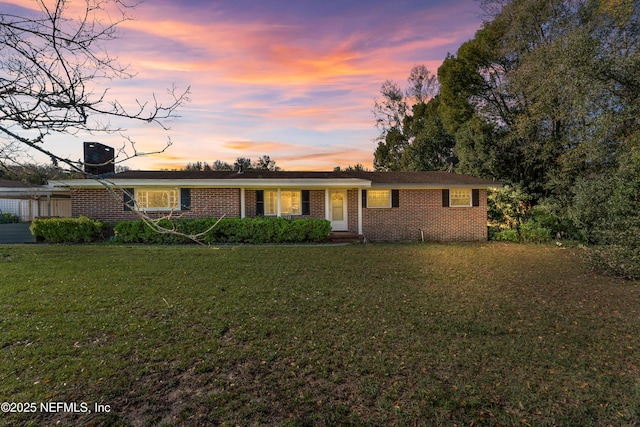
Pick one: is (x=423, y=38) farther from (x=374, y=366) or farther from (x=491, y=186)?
(x=374, y=366)

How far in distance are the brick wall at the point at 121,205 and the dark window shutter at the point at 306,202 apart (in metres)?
2.90

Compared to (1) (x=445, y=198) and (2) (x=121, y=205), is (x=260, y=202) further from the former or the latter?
(1) (x=445, y=198)

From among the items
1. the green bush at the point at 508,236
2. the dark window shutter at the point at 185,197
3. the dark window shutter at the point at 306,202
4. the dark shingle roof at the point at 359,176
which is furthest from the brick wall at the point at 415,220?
the dark window shutter at the point at 185,197

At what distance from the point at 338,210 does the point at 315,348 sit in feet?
37.1

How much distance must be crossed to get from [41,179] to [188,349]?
261cm

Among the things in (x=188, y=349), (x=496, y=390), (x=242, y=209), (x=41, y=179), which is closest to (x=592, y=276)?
(x=496, y=390)

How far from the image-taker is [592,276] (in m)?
8.26

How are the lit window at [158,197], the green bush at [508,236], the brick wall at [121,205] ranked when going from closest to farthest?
the brick wall at [121,205], the lit window at [158,197], the green bush at [508,236]

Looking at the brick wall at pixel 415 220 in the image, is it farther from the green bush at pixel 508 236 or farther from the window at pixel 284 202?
the window at pixel 284 202

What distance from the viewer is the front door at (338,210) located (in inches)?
592

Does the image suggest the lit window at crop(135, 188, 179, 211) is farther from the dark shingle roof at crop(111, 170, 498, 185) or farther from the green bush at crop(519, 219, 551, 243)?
the green bush at crop(519, 219, 551, 243)

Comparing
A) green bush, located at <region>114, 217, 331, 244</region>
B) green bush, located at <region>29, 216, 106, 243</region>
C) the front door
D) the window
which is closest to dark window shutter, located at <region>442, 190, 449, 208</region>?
the front door

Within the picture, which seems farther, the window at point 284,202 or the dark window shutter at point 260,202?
the window at point 284,202

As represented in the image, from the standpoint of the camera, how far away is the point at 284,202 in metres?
15.0
